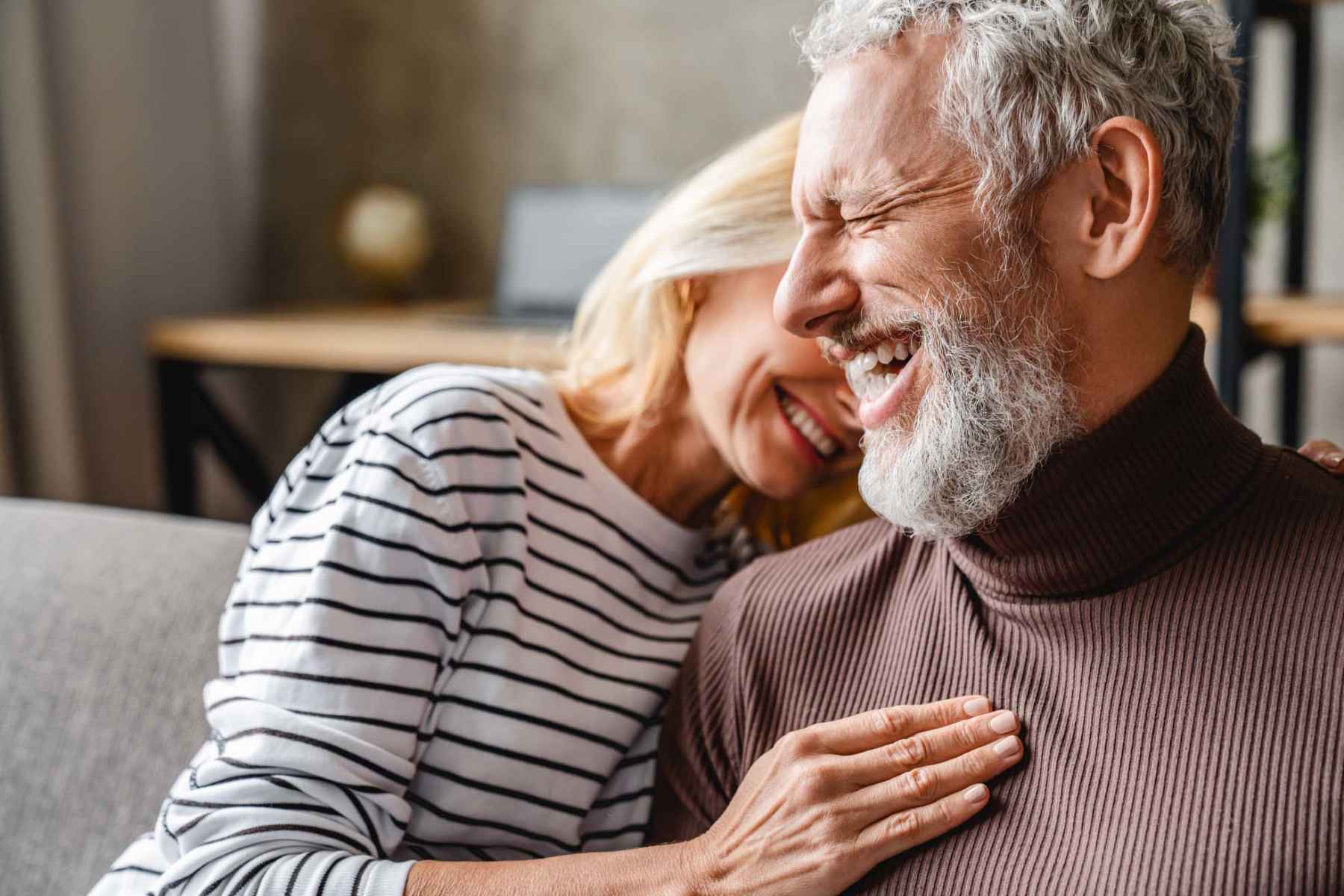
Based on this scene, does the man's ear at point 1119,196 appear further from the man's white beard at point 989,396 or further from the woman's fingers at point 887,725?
the woman's fingers at point 887,725

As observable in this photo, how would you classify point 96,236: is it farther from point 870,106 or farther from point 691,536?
point 870,106

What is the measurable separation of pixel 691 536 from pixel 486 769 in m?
0.33

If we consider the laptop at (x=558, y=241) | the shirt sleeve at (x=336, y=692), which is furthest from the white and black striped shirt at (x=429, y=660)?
the laptop at (x=558, y=241)

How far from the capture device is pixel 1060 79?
85 cm

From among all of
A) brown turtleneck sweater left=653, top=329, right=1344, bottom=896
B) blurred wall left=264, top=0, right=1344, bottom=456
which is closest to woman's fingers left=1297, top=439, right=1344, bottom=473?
brown turtleneck sweater left=653, top=329, right=1344, bottom=896

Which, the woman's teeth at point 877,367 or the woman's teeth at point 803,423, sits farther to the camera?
the woman's teeth at point 803,423

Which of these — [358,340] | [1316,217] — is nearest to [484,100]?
[358,340]

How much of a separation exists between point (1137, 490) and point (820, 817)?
12.8 inches

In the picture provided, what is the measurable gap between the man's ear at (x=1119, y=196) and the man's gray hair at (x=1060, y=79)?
0.6 inches

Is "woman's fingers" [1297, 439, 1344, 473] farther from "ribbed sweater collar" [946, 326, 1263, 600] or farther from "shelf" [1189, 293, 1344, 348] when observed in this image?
"shelf" [1189, 293, 1344, 348]

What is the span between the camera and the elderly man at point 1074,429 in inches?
32.5

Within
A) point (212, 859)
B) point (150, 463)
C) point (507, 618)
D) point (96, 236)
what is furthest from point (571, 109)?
point (212, 859)

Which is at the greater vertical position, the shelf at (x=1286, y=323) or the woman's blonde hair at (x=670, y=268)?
the woman's blonde hair at (x=670, y=268)

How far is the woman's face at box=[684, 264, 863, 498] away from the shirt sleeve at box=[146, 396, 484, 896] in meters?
0.27
